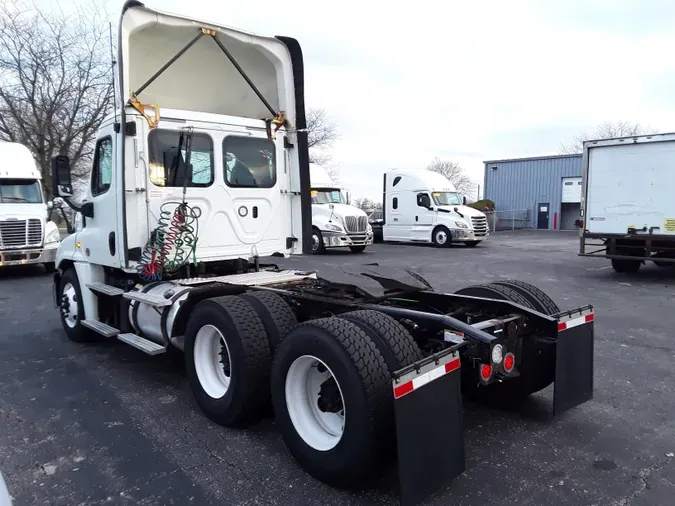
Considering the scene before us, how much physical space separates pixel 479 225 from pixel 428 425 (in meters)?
20.2

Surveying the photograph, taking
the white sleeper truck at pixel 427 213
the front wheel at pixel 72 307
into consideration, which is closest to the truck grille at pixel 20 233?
the front wheel at pixel 72 307

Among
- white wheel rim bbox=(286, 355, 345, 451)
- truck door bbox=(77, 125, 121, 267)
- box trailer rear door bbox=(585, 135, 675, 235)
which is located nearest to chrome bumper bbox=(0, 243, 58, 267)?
truck door bbox=(77, 125, 121, 267)

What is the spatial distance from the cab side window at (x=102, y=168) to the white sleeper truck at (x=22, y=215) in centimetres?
856

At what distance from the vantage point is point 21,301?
395 inches

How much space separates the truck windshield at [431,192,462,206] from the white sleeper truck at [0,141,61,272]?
14.8 meters

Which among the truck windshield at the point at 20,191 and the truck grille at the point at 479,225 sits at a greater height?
the truck windshield at the point at 20,191

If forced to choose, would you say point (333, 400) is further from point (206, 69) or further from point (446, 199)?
point (446, 199)

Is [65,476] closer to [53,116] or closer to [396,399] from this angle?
[396,399]

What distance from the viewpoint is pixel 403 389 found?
105 inches

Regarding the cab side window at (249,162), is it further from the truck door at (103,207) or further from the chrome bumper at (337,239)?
the chrome bumper at (337,239)

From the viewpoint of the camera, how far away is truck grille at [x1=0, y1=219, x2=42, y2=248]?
42.3ft

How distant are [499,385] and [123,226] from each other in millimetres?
4026

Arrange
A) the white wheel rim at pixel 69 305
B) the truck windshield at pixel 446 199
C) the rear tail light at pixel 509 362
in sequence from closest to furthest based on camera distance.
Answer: the rear tail light at pixel 509 362 < the white wheel rim at pixel 69 305 < the truck windshield at pixel 446 199

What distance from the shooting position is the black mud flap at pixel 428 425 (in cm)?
267
